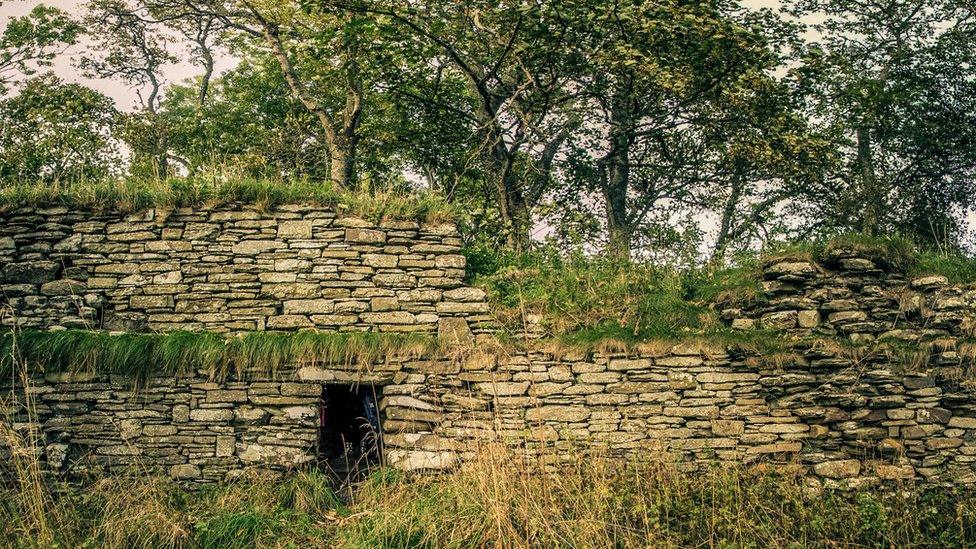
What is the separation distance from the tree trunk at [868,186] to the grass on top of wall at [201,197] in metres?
12.1

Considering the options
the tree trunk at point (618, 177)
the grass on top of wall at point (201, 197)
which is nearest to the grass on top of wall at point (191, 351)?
the grass on top of wall at point (201, 197)

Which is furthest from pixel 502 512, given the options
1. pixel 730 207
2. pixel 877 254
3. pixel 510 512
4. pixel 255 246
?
pixel 730 207

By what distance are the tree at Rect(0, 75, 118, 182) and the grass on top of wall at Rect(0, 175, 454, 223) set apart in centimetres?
1047

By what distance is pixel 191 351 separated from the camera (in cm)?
708

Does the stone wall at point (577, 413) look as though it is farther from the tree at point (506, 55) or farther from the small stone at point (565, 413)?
the tree at point (506, 55)

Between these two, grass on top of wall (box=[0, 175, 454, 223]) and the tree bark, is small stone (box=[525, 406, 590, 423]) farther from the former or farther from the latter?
the tree bark

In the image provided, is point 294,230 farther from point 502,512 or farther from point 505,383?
point 502,512

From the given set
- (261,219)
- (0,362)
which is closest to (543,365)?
(261,219)

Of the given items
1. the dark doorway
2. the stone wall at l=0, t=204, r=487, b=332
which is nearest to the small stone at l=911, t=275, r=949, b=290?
the stone wall at l=0, t=204, r=487, b=332

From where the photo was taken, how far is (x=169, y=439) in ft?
23.0

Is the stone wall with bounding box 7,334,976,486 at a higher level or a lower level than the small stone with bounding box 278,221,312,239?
lower

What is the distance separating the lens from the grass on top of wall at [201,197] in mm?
7859

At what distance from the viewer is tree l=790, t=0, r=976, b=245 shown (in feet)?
54.7

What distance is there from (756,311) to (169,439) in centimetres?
607
